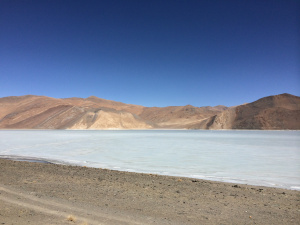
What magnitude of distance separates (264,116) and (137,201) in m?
83.1

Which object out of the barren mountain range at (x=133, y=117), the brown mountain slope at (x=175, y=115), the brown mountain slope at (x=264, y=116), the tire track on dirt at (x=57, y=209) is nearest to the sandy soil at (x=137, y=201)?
the tire track on dirt at (x=57, y=209)

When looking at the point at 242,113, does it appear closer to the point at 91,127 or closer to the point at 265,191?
the point at 91,127

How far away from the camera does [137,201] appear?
6004 mm

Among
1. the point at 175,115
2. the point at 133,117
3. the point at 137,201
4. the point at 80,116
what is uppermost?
the point at 175,115

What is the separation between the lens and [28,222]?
4.39 m

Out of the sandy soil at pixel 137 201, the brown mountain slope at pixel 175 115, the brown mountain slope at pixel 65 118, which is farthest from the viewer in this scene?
the brown mountain slope at pixel 175 115

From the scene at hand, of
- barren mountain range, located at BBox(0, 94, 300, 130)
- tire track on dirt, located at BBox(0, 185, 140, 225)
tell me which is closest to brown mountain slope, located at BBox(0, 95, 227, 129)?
barren mountain range, located at BBox(0, 94, 300, 130)

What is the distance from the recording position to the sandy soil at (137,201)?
4754 mm

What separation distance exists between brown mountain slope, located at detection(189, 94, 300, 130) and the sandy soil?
76.9 meters

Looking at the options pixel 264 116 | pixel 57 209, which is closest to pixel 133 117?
pixel 264 116

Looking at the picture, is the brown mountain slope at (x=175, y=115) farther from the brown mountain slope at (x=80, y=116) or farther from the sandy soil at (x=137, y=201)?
the sandy soil at (x=137, y=201)

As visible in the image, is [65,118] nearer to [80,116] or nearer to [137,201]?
[80,116]

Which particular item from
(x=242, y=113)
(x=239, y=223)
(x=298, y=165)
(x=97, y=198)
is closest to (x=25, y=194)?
(x=97, y=198)

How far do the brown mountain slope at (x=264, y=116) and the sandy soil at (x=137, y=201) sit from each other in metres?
76.9
